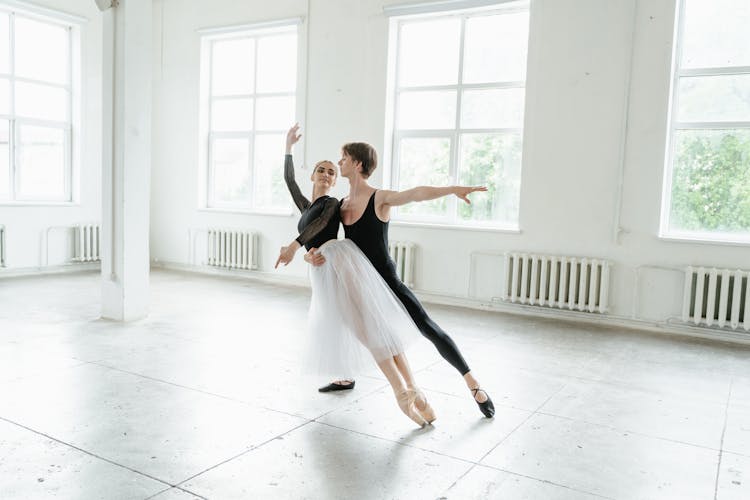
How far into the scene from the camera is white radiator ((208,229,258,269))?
26.9 feet

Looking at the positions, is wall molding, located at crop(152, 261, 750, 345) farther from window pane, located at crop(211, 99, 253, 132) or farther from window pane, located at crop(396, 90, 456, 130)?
window pane, located at crop(211, 99, 253, 132)

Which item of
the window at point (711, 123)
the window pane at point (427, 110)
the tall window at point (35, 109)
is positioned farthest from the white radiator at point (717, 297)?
the tall window at point (35, 109)

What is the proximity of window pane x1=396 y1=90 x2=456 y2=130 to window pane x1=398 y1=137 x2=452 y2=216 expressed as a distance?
18 cm

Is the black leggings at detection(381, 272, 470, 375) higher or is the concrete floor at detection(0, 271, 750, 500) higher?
the black leggings at detection(381, 272, 470, 375)

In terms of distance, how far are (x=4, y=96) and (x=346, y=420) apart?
268 inches

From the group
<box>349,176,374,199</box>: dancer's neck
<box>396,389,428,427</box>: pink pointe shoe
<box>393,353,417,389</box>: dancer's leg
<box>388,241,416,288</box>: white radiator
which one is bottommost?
<box>396,389,428,427</box>: pink pointe shoe

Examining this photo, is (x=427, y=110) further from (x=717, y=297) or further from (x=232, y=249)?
(x=717, y=297)

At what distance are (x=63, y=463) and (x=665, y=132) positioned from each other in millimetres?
5425

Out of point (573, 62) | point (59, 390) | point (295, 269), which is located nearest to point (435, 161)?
point (573, 62)

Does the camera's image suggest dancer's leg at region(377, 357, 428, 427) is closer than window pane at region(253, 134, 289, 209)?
Yes

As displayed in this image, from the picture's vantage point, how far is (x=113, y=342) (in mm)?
4629

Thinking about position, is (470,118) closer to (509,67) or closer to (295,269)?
(509,67)

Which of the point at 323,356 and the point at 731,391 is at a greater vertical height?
the point at 323,356

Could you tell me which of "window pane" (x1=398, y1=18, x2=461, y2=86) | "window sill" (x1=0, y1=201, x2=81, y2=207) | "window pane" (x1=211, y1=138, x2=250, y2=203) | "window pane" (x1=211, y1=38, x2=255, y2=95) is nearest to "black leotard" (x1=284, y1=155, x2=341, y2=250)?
"window pane" (x1=398, y1=18, x2=461, y2=86)
